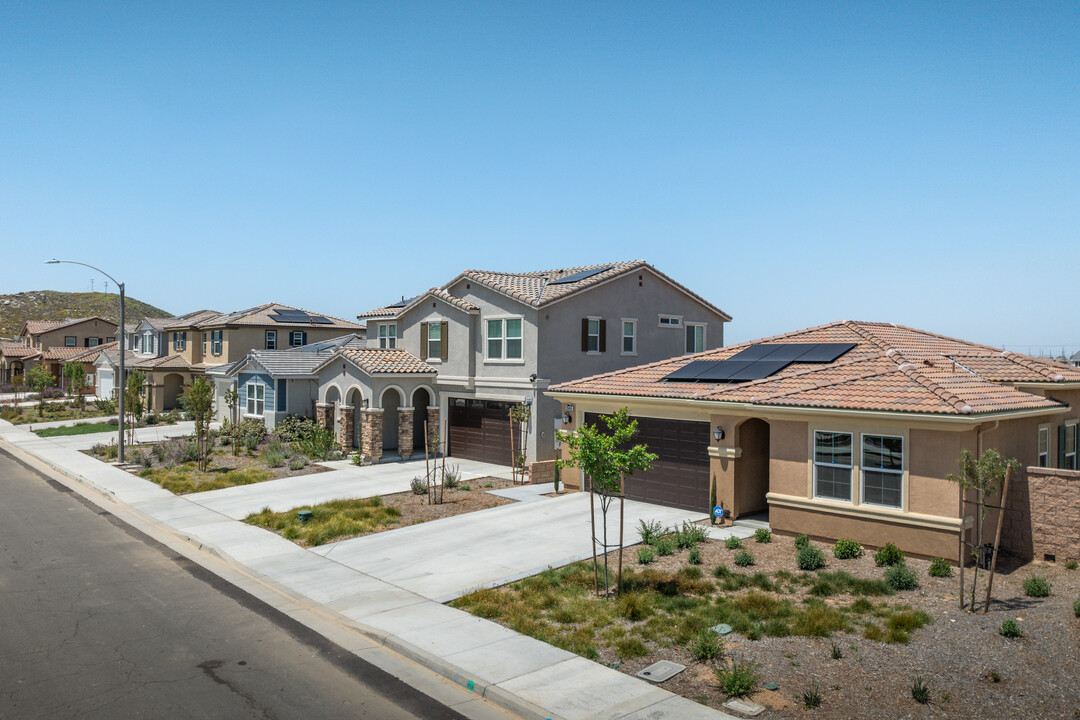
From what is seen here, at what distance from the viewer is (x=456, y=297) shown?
30.5 m

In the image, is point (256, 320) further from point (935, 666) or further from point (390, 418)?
point (935, 666)

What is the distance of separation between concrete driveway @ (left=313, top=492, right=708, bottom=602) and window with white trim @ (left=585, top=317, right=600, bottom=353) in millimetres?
8953

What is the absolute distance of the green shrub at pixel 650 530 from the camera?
642 inches

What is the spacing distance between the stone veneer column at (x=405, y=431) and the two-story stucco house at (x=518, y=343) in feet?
0.26

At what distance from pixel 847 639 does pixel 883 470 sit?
5.84 m

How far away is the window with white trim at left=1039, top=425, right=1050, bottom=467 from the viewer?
1836cm

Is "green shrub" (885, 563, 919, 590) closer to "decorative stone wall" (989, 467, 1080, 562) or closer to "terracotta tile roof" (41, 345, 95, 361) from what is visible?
"decorative stone wall" (989, 467, 1080, 562)

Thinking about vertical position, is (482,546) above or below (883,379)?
below

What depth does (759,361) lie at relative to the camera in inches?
834

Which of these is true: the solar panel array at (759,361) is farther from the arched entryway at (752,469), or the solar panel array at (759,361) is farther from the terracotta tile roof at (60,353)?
the terracotta tile roof at (60,353)

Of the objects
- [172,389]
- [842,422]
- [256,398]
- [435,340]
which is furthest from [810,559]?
[172,389]

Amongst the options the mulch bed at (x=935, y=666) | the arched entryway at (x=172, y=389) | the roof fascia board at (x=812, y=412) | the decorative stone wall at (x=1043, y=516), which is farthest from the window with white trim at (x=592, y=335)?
the arched entryway at (x=172, y=389)

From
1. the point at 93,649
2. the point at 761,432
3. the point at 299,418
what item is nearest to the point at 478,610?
the point at 93,649

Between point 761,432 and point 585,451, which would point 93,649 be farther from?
point 761,432
